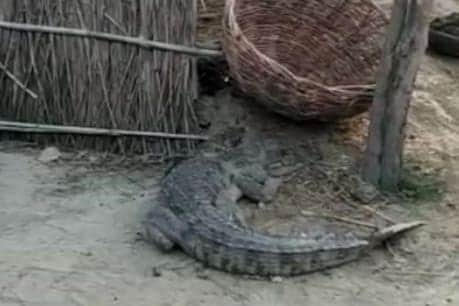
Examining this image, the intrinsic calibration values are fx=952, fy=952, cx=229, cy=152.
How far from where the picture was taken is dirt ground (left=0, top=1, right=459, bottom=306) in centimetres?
385

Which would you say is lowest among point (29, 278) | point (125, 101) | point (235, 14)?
point (29, 278)

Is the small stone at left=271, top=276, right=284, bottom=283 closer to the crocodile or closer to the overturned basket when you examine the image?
the crocodile

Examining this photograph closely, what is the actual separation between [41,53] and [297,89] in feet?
4.73

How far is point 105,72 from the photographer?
510 cm

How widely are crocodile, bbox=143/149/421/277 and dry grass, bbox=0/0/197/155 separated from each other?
658mm

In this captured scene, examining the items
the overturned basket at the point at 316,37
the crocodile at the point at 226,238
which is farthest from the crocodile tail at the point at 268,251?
the overturned basket at the point at 316,37

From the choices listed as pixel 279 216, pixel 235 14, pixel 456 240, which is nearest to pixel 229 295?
pixel 279 216

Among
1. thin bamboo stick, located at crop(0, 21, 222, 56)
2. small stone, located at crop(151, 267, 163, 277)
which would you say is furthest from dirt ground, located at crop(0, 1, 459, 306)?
thin bamboo stick, located at crop(0, 21, 222, 56)

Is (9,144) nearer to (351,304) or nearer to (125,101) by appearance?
(125,101)

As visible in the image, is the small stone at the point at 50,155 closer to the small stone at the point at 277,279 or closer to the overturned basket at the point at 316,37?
the overturned basket at the point at 316,37

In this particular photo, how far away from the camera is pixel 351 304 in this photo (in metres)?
3.79

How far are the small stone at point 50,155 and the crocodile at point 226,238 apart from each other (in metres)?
0.76

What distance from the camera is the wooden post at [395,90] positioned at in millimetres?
4332

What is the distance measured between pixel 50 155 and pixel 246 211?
1.17 metres
